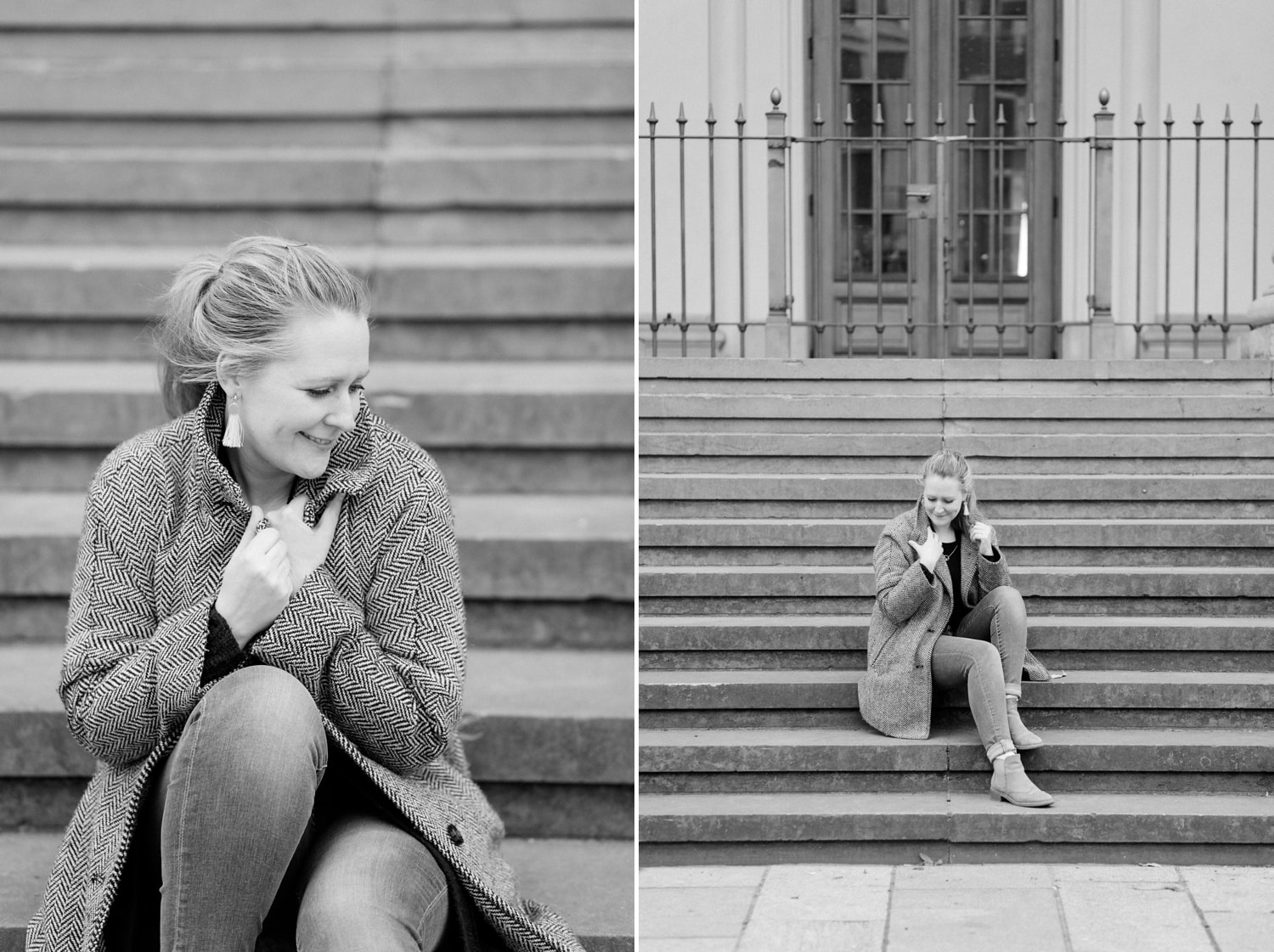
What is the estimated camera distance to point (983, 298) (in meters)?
8.36

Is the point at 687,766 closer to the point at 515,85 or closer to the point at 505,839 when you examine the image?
the point at 505,839

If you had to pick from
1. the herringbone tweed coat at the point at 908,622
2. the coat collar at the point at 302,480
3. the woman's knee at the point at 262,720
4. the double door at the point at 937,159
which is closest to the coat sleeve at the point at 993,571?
the herringbone tweed coat at the point at 908,622

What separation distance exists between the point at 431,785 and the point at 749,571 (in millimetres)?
2964

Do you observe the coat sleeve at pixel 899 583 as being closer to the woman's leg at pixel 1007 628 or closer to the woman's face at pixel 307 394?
the woman's leg at pixel 1007 628

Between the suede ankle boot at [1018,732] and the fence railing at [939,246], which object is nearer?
the suede ankle boot at [1018,732]

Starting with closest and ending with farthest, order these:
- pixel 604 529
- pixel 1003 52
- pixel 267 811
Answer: pixel 267 811 → pixel 604 529 → pixel 1003 52

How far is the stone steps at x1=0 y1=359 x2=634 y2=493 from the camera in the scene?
320cm

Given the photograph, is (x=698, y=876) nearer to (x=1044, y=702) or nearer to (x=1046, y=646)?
(x=1044, y=702)

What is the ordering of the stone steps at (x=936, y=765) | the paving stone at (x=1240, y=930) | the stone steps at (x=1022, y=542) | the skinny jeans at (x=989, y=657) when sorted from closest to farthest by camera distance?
1. the paving stone at (x=1240, y=930)
2. the skinny jeans at (x=989, y=657)
3. the stone steps at (x=936, y=765)
4. the stone steps at (x=1022, y=542)

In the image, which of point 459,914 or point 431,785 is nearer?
point 459,914

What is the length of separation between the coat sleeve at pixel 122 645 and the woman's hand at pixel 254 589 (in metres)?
0.04

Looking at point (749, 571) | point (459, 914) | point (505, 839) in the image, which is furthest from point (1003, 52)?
point (459, 914)

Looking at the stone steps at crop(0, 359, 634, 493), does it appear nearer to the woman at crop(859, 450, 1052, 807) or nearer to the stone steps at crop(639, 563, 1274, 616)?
the woman at crop(859, 450, 1052, 807)

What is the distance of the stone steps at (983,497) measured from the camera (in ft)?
17.8
